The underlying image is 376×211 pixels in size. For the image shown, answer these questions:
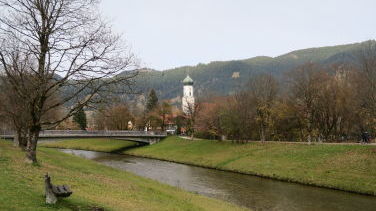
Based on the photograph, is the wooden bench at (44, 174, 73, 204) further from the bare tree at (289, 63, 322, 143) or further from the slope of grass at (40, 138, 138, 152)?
the slope of grass at (40, 138, 138, 152)

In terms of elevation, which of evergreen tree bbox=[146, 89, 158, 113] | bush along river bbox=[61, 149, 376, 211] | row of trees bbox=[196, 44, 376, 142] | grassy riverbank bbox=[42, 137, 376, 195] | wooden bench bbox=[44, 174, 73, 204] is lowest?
bush along river bbox=[61, 149, 376, 211]

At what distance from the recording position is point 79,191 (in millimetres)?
19328

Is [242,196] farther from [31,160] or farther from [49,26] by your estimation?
[49,26]

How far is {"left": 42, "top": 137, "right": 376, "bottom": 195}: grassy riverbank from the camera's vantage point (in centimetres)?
3925

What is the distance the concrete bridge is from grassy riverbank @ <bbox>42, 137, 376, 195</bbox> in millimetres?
20456

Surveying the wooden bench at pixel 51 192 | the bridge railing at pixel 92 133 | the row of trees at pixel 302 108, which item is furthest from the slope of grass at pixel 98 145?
the wooden bench at pixel 51 192

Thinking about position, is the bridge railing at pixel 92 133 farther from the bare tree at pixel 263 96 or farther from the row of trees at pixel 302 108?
the bare tree at pixel 263 96

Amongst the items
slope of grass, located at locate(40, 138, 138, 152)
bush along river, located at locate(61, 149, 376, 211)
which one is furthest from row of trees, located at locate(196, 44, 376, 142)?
slope of grass, located at locate(40, 138, 138, 152)

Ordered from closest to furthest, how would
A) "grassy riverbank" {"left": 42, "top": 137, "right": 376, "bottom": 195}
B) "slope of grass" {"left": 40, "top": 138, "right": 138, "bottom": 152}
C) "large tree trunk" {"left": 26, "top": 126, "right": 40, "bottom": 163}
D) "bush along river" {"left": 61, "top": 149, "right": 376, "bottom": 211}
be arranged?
"large tree trunk" {"left": 26, "top": 126, "right": 40, "bottom": 163}, "bush along river" {"left": 61, "top": 149, "right": 376, "bottom": 211}, "grassy riverbank" {"left": 42, "top": 137, "right": 376, "bottom": 195}, "slope of grass" {"left": 40, "top": 138, "right": 138, "bottom": 152}

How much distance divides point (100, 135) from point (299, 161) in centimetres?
5111

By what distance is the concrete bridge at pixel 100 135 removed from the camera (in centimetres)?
7938

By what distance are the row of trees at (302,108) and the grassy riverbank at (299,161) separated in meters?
5.77

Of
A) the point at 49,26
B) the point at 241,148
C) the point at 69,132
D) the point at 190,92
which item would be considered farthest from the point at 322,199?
the point at 190,92

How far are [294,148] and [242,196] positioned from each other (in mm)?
22716
